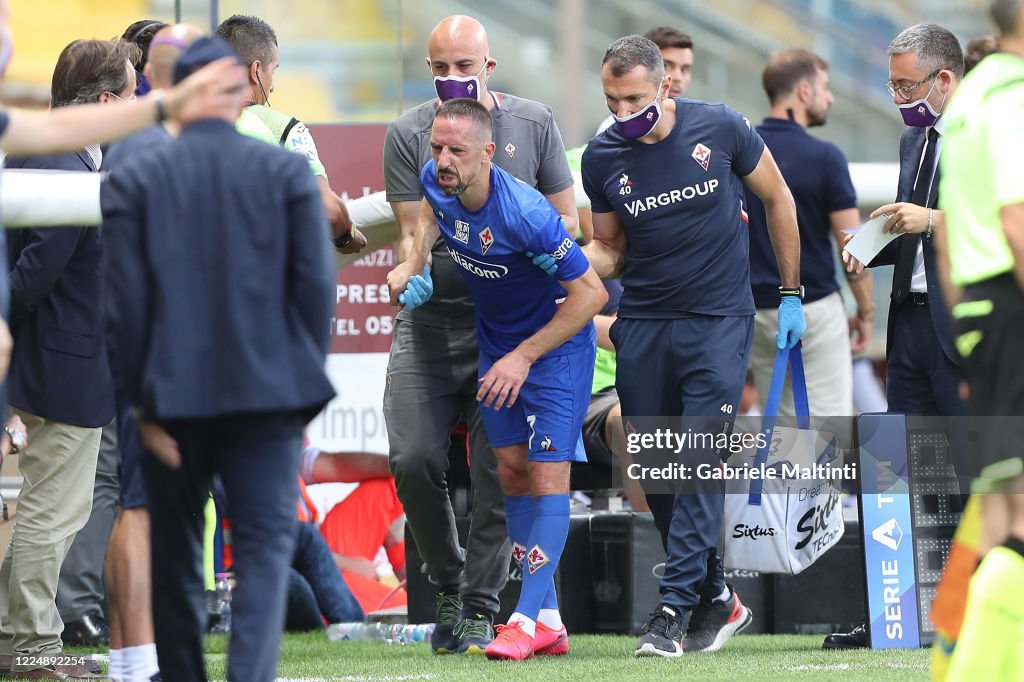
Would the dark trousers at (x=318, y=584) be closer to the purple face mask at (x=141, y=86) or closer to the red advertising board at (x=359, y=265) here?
the red advertising board at (x=359, y=265)

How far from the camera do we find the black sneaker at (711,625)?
6180mm

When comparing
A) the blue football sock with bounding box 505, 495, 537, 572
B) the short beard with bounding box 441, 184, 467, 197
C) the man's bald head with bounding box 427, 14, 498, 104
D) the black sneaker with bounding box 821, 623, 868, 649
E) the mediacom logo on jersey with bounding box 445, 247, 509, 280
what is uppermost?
the man's bald head with bounding box 427, 14, 498, 104

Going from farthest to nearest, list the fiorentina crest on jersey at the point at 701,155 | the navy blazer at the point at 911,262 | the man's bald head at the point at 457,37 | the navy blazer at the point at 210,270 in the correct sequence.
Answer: the man's bald head at the point at 457,37
the fiorentina crest on jersey at the point at 701,155
the navy blazer at the point at 911,262
the navy blazer at the point at 210,270

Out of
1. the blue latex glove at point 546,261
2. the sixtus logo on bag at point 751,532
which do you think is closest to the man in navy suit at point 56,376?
the blue latex glove at point 546,261

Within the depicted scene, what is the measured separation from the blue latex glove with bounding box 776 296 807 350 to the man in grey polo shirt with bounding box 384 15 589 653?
87 centimetres

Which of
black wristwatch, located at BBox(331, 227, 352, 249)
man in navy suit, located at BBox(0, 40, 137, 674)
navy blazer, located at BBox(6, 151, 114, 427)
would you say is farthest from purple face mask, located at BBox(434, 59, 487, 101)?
navy blazer, located at BBox(6, 151, 114, 427)

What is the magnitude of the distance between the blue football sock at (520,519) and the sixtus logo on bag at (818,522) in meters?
1.01

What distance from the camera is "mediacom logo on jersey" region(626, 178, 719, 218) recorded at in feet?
20.2

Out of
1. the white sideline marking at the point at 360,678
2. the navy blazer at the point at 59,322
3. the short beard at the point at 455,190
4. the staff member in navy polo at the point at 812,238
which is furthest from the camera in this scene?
the staff member in navy polo at the point at 812,238

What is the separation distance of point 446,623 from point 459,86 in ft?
6.67

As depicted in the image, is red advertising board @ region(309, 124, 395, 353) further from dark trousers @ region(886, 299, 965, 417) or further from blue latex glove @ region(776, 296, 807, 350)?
dark trousers @ region(886, 299, 965, 417)

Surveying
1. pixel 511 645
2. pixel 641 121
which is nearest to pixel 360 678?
pixel 511 645

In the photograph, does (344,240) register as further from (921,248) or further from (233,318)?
(233,318)

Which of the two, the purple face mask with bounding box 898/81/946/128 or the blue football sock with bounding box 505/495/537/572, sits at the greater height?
the purple face mask with bounding box 898/81/946/128
